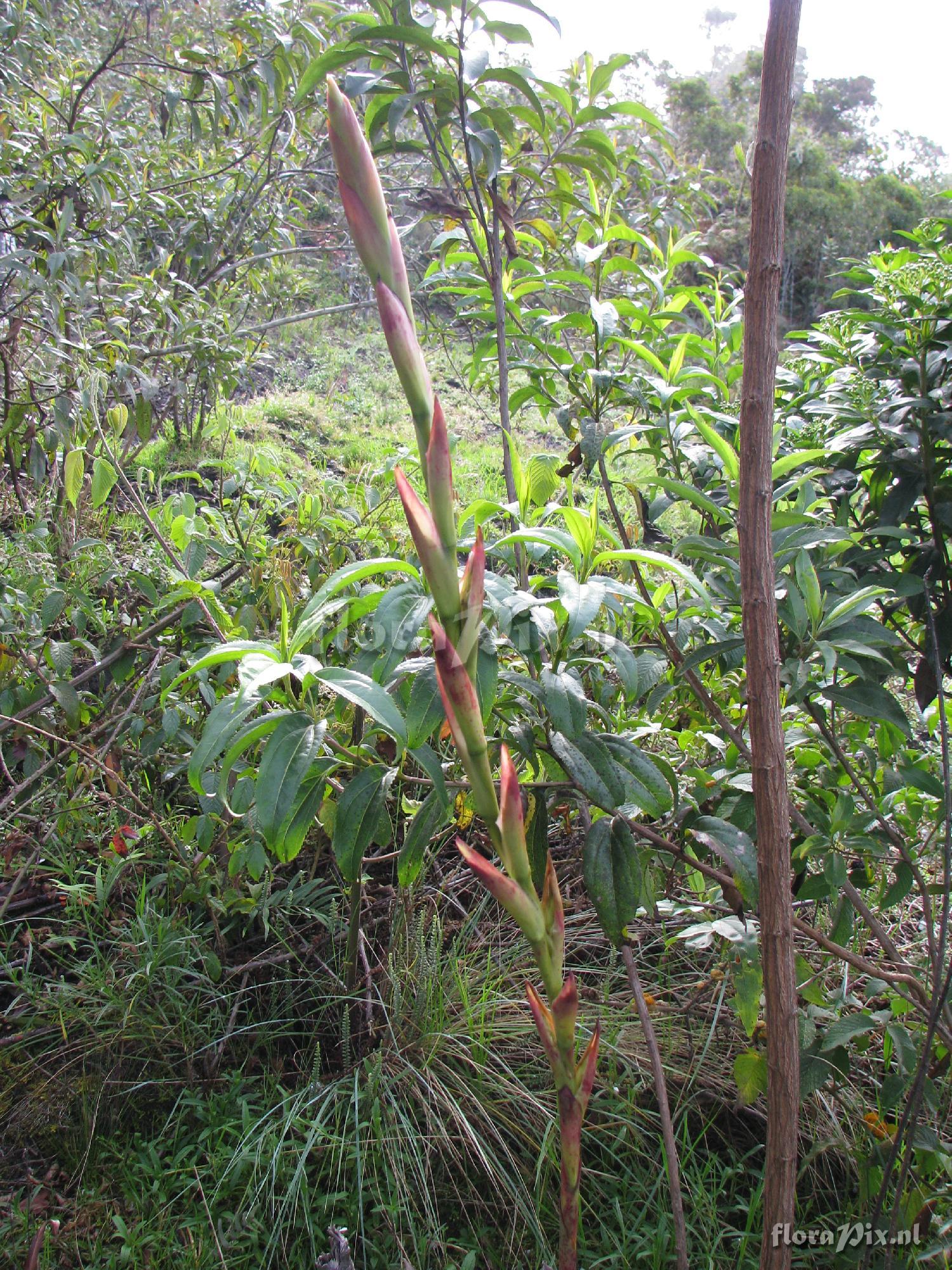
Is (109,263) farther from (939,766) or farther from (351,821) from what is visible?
(939,766)

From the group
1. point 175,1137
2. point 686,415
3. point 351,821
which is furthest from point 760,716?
point 175,1137

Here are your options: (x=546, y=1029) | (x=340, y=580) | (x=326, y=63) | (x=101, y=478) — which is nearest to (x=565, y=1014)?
(x=546, y=1029)

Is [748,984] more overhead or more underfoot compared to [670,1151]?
more overhead

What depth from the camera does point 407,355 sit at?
340mm

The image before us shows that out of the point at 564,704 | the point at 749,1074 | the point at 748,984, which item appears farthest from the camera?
the point at 749,1074

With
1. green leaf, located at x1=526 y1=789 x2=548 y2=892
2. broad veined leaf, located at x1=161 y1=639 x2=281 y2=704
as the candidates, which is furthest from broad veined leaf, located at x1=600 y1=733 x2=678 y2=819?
broad veined leaf, located at x1=161 y1=639 x2=281 y2=704

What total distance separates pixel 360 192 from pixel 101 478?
1.63 meters

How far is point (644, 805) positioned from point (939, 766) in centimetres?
65

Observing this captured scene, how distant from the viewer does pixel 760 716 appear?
30.0 inches

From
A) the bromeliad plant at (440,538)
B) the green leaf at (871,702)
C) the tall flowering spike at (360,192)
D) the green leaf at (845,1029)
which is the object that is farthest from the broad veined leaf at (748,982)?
the tall flowering spike at (360,192)

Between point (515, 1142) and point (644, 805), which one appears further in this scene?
point (515, 1142)

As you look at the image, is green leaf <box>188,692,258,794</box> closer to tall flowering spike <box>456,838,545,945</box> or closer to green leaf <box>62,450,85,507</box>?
tall flowering spike <box>456,838,545,945</box>

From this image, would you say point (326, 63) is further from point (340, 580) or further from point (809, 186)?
point (809, 186)

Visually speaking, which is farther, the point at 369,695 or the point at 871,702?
the point at 871,702
